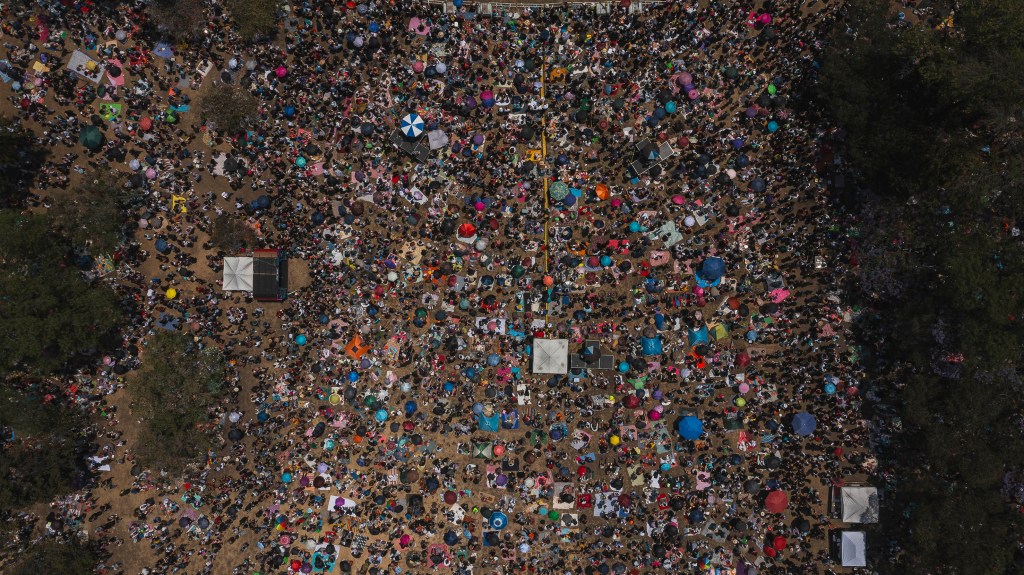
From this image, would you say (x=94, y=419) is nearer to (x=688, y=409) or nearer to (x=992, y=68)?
(x=688, y=409)

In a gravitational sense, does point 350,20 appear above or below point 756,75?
above

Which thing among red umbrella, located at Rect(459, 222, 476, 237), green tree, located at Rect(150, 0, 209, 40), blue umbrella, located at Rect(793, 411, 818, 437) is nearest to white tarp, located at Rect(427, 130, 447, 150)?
red umbrella, located at Rect(459, 222, 476, 237)

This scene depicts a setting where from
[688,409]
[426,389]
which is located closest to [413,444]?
[426,389]

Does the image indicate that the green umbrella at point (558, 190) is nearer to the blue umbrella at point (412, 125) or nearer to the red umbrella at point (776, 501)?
the blue umbrella at point (412, 125)

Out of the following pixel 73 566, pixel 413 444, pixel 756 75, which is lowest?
pixel 73 566

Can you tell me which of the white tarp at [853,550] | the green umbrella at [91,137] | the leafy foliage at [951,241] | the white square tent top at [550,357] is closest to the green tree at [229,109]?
the green umbrella at [91,137]
